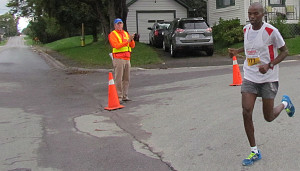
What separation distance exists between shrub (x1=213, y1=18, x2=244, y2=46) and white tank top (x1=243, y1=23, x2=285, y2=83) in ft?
52.2

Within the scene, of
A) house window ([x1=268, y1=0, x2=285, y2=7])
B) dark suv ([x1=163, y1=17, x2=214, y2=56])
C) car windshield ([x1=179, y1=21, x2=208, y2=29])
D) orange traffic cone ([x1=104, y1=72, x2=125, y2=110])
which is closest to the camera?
orange traffic cone ([x1=104, y1=72, x2=125, y2=110])

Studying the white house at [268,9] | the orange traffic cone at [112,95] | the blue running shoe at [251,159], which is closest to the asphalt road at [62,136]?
the orange traffic cone at [112,95]

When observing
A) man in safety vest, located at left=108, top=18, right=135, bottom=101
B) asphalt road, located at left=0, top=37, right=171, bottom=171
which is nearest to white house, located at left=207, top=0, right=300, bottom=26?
asphalt road, located at left=0, top=37, right=171, bottom=171

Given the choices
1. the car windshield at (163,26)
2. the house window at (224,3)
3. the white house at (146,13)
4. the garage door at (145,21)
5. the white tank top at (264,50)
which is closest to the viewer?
the white tank top at (264,50)

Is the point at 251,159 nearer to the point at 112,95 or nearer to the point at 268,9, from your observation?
the point at 112,95

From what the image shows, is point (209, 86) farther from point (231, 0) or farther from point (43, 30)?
point (43, 30)

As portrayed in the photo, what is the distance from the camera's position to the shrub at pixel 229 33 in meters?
19.9

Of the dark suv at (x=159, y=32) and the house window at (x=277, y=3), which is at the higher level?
the house window at (x=277, y=3)

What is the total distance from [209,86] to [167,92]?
1.26 m

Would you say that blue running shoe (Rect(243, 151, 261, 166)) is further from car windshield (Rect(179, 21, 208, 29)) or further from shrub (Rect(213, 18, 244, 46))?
shrub (Rect(213, 18, 244, 46))

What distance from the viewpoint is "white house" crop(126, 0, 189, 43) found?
1086 inches

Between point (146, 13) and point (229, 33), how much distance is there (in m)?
9.53

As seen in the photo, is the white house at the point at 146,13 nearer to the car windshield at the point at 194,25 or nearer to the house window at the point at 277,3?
the house window at the point at 277,3

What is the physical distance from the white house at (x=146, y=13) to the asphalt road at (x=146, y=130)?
677 inches
